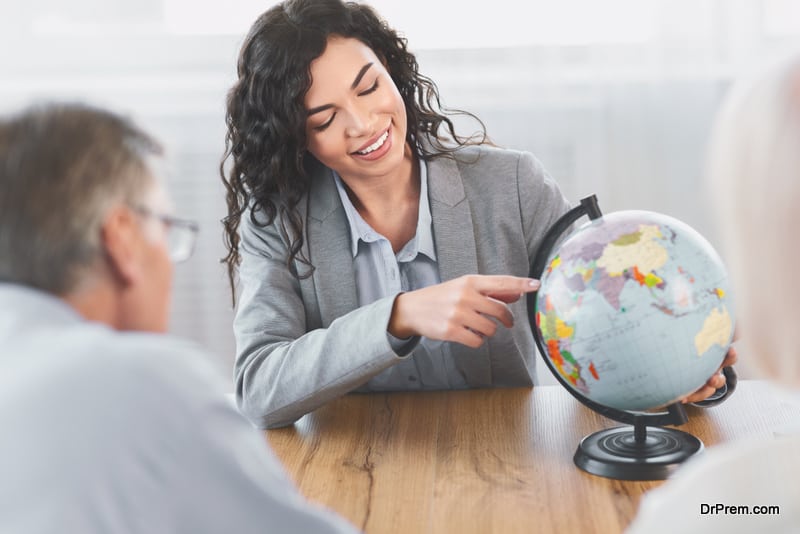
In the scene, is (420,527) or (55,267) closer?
(55,267)

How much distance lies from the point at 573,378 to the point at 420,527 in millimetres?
369

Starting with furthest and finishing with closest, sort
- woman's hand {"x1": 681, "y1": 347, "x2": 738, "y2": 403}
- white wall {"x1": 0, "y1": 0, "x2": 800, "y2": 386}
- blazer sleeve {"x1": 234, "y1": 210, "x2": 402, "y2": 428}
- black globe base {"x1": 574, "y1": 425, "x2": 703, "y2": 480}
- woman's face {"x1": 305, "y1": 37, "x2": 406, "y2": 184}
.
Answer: white wall {"x1": 0, "y1": 0, "x2": 800, "y2": 386} < woman's face {"x1": 305, "y1": 37, "x2": 406, "y2": 184} < blazer sleeve {"x1": 234, "y1": 210, "x2": 402, "y2": 428} < woman's hand {"x1": 681, "y1": 347, "x2": 738, "y2": 403} < black globe base {"x1": 574, "y1": 425, "x2": 703, "y2": 480}

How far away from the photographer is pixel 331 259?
2293mm

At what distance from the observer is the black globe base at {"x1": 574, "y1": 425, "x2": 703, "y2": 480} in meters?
1.70

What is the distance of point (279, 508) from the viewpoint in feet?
3.97

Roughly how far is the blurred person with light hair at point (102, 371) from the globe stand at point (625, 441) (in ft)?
2.04

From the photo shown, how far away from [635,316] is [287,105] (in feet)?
3.19

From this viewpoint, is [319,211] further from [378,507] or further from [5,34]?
[5,34]

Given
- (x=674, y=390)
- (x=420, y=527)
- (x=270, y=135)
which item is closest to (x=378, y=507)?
(x=420, y=527)

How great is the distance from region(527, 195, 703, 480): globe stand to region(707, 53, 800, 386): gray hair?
24.1 inches

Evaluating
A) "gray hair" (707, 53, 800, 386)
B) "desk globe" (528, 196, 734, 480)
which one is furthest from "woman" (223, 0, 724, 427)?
"gray hair" (707, 53, 800, 386)

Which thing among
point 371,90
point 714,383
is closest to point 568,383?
point 714,383

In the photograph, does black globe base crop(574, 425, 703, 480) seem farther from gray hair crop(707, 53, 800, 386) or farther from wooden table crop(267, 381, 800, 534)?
gray hair crop(707, 53, 800, 386)

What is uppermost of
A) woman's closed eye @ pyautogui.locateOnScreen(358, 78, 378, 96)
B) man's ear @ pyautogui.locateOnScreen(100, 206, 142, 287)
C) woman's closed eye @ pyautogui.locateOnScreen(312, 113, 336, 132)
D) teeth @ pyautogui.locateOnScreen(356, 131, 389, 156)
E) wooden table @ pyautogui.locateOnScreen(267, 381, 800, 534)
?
woman's closed eye @ pyautogui.locateOnScreen(358, 78, 378, 96)
